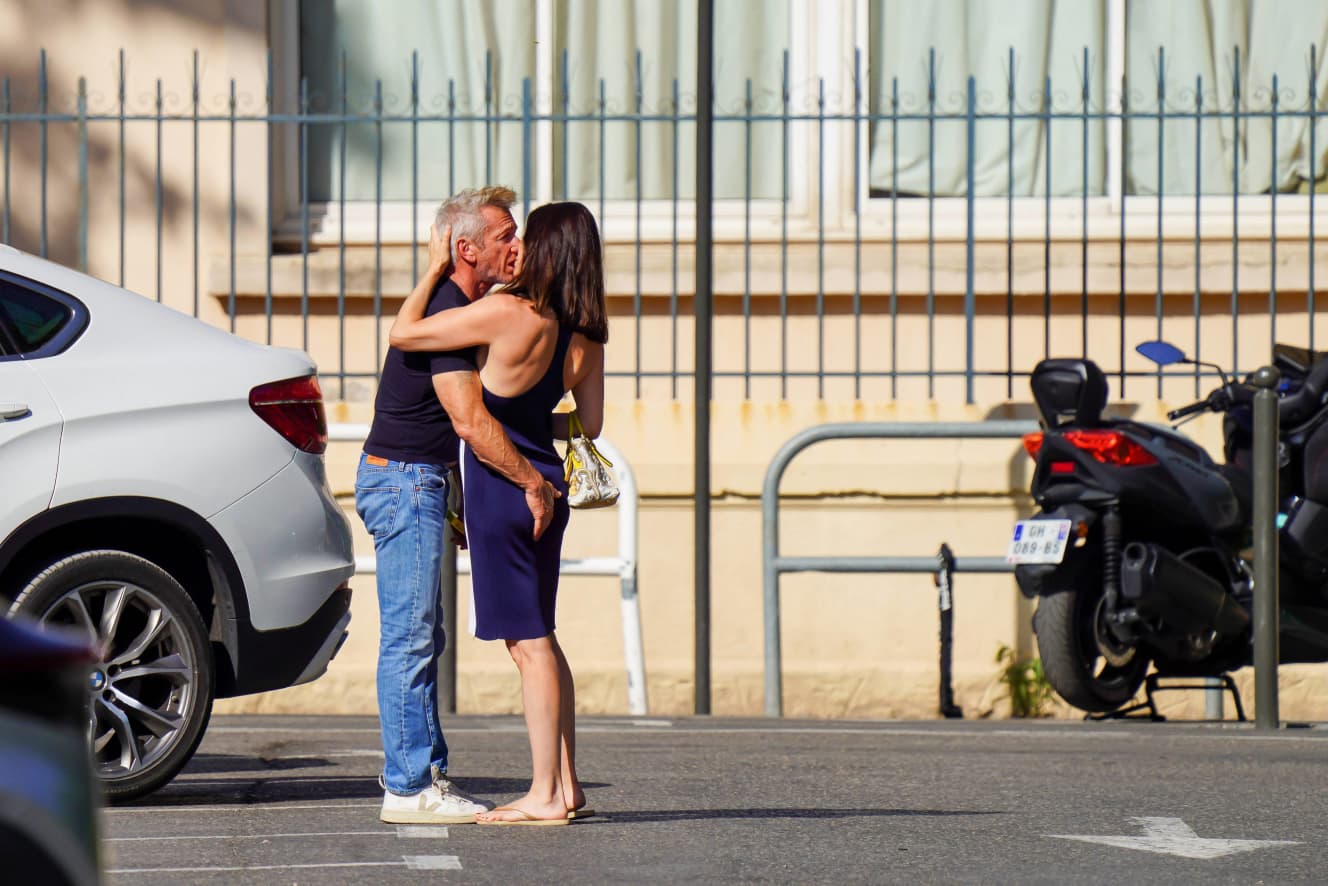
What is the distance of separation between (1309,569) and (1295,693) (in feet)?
5.54

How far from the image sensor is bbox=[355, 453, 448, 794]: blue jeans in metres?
5.30

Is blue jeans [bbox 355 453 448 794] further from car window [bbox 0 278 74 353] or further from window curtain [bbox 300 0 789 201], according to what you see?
window curtain [bbox 300 0 789 201]

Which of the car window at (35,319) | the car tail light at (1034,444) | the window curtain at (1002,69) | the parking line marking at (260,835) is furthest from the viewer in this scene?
the window curtain at (1002,69)

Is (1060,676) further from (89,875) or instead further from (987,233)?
(89,875)

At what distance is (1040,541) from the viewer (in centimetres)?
753

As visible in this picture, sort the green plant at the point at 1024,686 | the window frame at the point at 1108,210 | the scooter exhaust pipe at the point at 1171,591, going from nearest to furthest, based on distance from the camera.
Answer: the scooter exhaust pipe at the point at 1171,591 < the green plant at the point at 1024,686 < the window frame at the point at 1108,210

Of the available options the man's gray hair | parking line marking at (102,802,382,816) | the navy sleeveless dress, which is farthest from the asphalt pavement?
the man's gray hair

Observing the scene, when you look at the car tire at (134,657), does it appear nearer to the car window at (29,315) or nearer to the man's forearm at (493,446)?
the car window at (29,315)

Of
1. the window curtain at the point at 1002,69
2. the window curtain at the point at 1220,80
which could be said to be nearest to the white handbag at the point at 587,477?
the window curtain at the point at 1002,69

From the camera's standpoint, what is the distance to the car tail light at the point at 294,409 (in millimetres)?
5844

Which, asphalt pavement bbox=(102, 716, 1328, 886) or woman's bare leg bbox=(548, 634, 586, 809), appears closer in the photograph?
asphalt pavement bbox=(102, 716, 1328, 886)

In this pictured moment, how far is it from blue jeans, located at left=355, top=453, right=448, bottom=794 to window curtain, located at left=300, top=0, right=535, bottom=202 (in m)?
5.64

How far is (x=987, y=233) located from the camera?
10430mm

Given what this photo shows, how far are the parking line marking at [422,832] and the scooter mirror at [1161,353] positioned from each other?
3.72 meters
